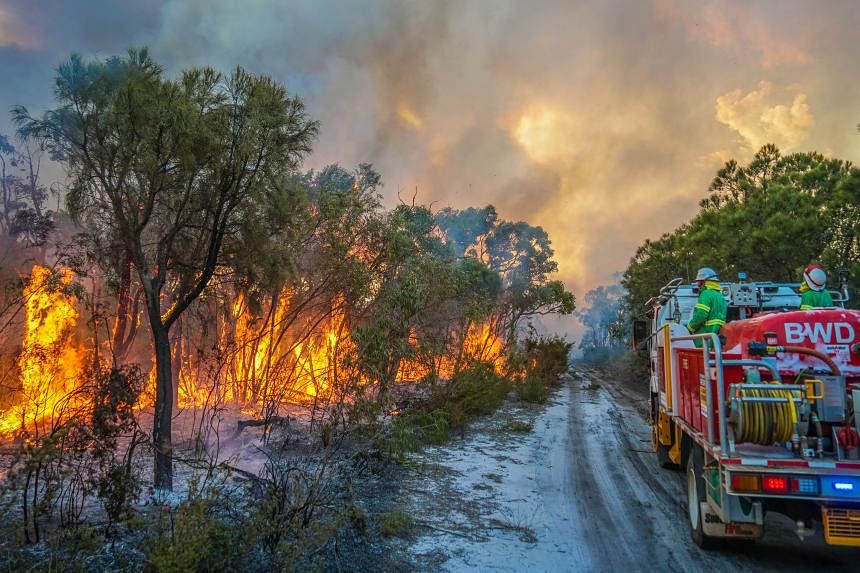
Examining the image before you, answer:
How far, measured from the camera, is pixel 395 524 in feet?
19.1

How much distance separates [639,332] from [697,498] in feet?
15.9

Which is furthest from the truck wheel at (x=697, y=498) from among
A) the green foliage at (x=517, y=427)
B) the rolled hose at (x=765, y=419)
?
the green foliage at (x=517, y=427)

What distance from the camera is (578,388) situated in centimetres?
2578

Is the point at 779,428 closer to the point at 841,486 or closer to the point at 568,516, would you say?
the point at 841,486

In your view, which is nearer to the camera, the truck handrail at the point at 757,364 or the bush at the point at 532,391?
the truck handrail at the point at 757,364

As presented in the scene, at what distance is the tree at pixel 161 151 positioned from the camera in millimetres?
6844

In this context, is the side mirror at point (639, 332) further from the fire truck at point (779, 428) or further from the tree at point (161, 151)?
the tree at point (161, 151)

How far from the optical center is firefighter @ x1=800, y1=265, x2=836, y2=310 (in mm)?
6219

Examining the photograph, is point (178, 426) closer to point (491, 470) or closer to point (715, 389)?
point (491, 470)

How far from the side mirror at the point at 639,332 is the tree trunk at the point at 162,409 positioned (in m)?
8.17

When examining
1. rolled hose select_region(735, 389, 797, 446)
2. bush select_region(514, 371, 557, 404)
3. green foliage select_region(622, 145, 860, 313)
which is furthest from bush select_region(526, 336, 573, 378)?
rolled hose select_region(735, 389, 797, 446)

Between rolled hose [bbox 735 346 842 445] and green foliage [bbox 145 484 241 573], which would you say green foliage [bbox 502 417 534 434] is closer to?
rolled hose [bbox 735 346 842 445]

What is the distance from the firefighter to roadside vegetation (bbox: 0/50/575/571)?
5.24 meters

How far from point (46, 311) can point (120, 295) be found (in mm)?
4671
